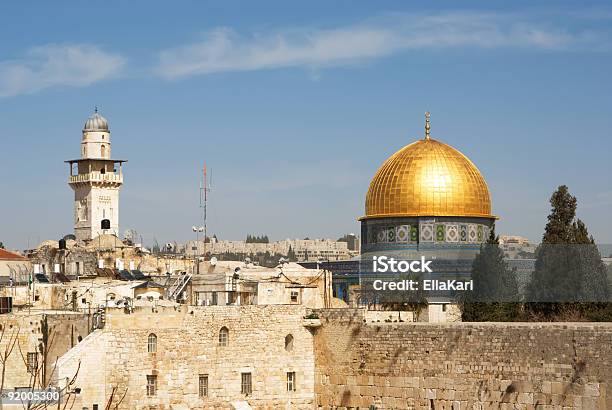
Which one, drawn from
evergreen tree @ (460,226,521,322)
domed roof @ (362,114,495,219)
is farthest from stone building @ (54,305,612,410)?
domed roof @ (362,114,495,219)

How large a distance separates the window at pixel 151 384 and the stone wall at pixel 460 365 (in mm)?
3962

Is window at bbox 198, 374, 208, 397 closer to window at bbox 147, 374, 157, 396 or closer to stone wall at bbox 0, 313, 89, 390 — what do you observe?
window at bbox 147, 374, 157, 396

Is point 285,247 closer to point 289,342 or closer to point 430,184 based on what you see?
point 430,184

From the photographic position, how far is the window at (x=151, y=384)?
104 feet

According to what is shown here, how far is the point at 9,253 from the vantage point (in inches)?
1992

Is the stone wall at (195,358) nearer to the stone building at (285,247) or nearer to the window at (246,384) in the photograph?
the window at (246,384)

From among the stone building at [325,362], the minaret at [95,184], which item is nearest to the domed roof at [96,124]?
the minaret at [95,184]

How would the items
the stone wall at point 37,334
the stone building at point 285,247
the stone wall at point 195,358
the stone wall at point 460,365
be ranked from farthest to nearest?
the stone building at point 285,247 < the stone wall at point 37,334 < the stone wall at point 195,358 < the stone wall at point 460,365

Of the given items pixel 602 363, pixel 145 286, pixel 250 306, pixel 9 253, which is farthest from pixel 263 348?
pixel 9 253

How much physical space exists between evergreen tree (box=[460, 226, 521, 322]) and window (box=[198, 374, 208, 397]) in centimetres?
751

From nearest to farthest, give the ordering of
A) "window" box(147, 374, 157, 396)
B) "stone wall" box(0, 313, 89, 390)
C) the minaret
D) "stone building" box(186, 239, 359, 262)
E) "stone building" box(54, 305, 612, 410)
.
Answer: "stone building" box(54, 305, 612, 410)
"window" box(147, 374, 157, 396)
"stone wall" box(0, 313, 89, 390)
the minaret
"stone building" box(186, 239, 359, 262)

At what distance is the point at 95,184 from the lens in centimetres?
5428

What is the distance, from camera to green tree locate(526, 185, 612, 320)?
34094 mm

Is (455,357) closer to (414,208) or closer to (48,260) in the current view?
(414,208)
